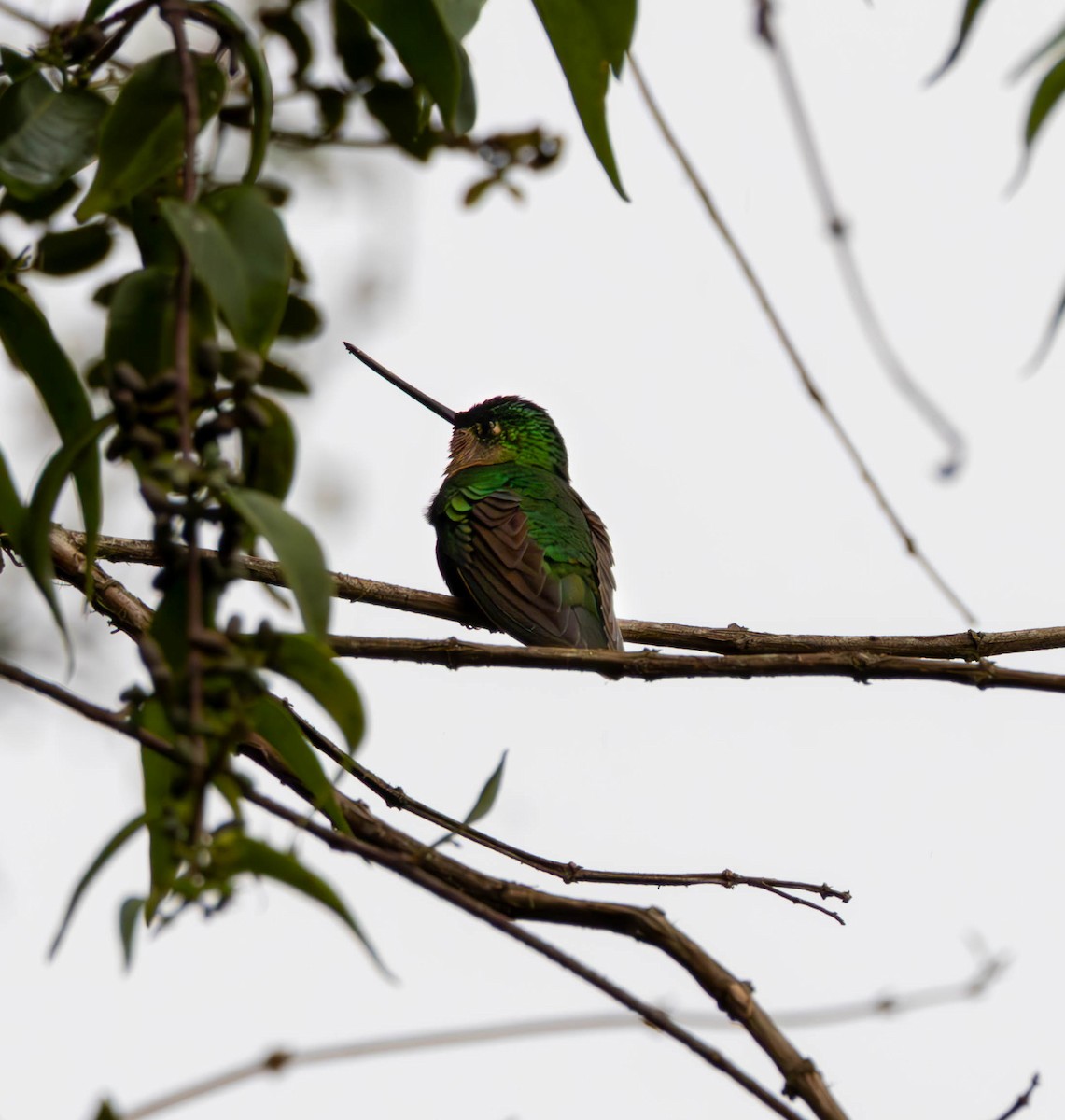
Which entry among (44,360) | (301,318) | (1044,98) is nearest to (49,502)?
(44,360)

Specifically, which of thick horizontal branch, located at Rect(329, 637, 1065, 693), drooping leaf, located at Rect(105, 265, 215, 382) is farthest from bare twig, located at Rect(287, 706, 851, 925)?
drooping leaf, located at Rect(105, 265, 215, 382)

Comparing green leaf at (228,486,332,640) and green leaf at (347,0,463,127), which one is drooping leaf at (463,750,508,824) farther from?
green leaf at (347,0,463,127)

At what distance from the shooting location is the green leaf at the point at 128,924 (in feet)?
4.60

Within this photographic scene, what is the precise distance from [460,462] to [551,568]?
1.28 metres

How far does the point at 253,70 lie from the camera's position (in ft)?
6.11

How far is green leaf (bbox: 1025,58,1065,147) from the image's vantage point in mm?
1547

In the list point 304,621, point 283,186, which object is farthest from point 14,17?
point 304,621

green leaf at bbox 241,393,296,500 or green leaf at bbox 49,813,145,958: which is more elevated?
green leaf at bbox 241,393,296,500

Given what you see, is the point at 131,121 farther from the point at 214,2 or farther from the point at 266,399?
the point at 266,399

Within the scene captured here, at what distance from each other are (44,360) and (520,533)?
159 inches

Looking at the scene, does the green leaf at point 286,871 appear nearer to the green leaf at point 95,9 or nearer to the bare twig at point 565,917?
the bare twig at point 565,917

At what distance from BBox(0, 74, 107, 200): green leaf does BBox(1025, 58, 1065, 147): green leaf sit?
3.97 ft

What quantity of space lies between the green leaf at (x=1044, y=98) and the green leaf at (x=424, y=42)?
2.84 ft

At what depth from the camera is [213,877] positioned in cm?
130
